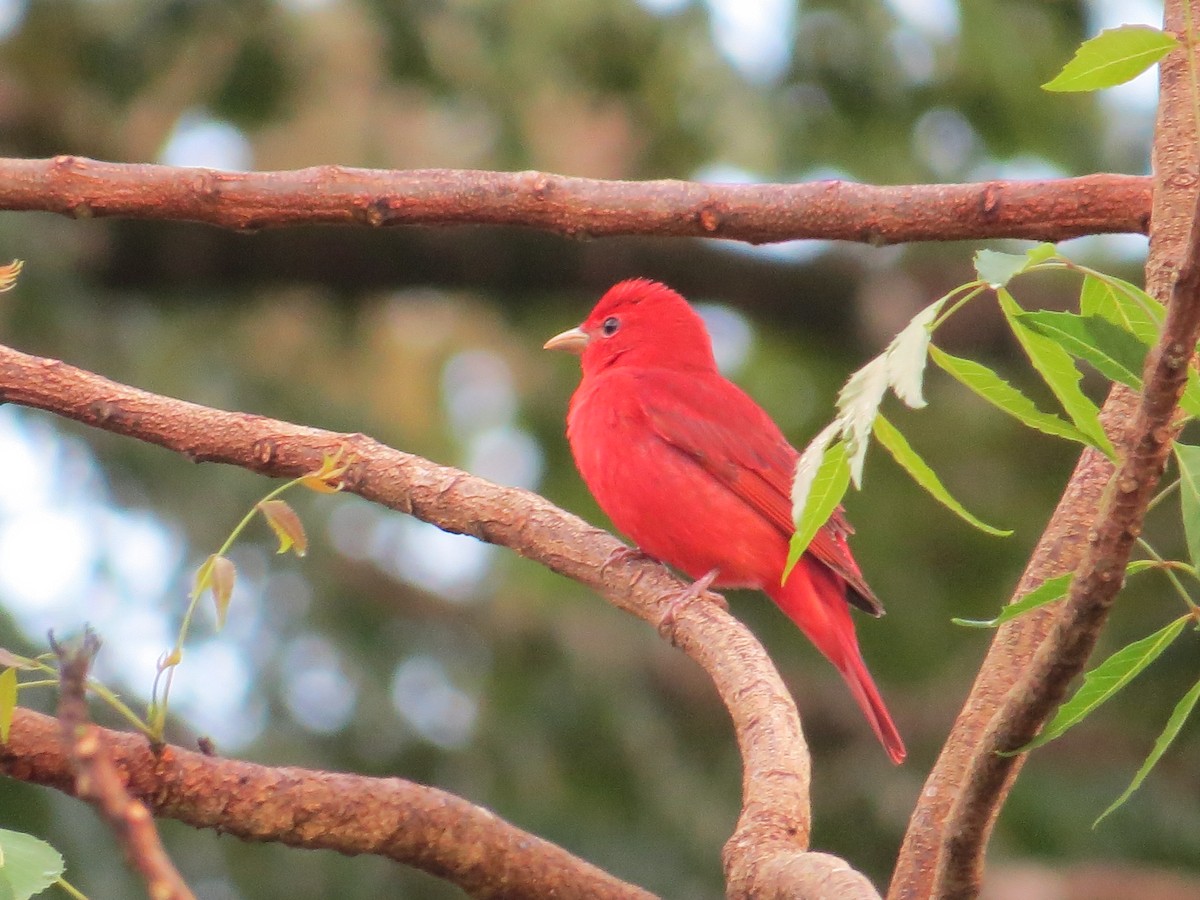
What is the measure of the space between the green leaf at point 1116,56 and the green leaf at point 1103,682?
745 mm

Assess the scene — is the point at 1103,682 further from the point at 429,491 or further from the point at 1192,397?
the point at 429,491

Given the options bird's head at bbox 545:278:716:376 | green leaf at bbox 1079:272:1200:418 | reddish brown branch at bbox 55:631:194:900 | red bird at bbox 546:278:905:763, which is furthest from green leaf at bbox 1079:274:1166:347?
bird's head at bbox 545:278:716:376

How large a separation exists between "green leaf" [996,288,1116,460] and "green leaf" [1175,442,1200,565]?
0.10 metres

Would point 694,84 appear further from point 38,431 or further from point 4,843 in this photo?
point 4,843

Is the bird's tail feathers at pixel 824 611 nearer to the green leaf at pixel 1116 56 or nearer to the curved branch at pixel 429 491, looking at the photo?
the curved branch at pixel 429 491

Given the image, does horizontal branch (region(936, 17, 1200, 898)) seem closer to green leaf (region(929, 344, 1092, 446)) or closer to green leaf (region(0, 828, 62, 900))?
green leaf (region(929, 344, 1092, 446))

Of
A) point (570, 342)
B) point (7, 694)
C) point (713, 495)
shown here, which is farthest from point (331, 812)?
point (570, 342)

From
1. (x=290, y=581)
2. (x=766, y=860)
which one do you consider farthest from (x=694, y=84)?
(x=766, y=860)

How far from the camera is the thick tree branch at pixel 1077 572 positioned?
6.43 feet

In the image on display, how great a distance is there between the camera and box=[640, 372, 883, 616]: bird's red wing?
5289mm

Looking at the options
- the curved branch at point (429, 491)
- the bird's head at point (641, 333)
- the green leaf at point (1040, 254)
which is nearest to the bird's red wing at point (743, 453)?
the bird's head at point (641, 333)

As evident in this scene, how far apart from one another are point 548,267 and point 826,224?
563cm

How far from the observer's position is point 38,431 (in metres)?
6.07

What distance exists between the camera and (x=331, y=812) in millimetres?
2936
